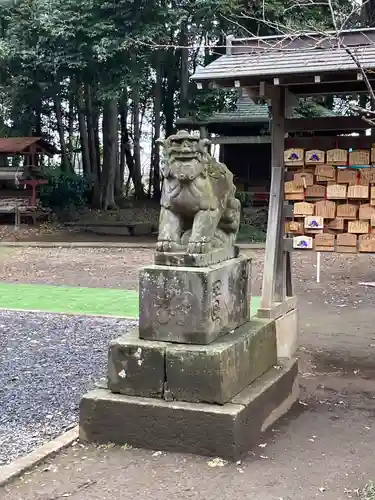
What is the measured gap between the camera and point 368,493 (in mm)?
3859

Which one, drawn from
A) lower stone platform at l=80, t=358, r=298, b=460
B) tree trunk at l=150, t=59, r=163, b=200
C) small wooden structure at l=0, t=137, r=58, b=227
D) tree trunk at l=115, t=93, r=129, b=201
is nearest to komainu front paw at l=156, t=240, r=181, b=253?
lower stone platform at l=80, t=358, r=298, b=460

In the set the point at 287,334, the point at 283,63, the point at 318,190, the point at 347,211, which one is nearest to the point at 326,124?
the point at 318,190

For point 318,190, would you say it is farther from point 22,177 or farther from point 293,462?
point 22,177

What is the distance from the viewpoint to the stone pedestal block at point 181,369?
179 inches

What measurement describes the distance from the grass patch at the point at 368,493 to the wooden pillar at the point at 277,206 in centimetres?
293

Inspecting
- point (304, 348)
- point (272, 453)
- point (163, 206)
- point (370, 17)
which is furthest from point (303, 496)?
point (370, 17)

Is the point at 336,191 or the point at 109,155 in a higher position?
the point at 109,155

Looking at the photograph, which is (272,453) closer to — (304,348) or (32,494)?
(32,494)

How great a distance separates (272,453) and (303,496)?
0.71 m

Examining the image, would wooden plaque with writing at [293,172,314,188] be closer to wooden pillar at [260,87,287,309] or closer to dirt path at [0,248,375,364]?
wooden pillar at [260,87,287,309]

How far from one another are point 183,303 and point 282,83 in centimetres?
291

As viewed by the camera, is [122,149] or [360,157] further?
[122,149]

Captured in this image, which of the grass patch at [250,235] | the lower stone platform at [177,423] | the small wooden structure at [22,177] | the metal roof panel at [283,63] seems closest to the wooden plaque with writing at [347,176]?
the metal roof panel at [283,63]

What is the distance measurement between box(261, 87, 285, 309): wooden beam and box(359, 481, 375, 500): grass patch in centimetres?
292
